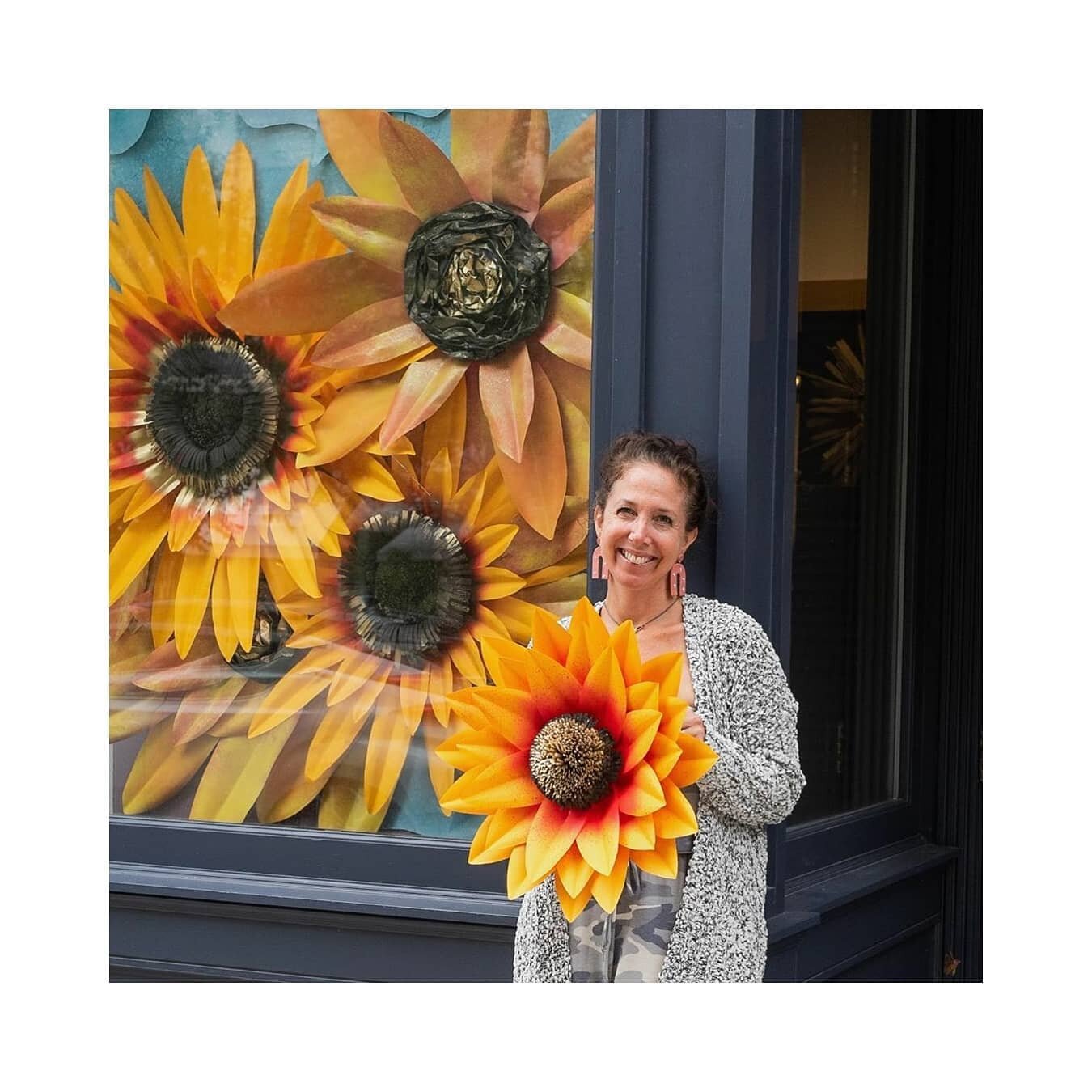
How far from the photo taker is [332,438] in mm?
3436

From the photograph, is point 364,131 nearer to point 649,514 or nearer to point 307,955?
point 649,514

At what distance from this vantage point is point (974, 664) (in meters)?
4.42

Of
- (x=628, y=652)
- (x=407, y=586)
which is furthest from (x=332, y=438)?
(x=628, y=652)

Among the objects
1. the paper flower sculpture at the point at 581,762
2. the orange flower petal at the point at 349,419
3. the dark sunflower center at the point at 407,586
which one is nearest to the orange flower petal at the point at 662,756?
the paper flower sculpture at the point at 581,762

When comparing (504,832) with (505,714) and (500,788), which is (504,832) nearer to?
(500,788)

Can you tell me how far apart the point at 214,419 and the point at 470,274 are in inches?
27.7

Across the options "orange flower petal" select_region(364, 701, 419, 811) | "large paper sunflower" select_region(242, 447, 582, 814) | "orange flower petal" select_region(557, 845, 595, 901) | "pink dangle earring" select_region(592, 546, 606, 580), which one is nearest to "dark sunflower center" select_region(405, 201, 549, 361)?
"large paper sunflower" select_region(242, 447, 582, 814)

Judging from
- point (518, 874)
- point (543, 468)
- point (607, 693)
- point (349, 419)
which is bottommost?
point (518, 874)

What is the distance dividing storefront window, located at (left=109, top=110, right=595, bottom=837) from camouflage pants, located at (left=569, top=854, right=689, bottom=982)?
616 mm

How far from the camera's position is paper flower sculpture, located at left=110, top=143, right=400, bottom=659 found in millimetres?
3451

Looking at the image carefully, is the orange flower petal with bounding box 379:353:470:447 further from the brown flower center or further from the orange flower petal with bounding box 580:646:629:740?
the orange flower petal with bounding box 580:646:629:740

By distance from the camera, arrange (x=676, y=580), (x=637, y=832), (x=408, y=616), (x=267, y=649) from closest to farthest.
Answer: (x=637, y=832) → (x=676, y=580) → (x=408, y=616) → (x=267, y=649)

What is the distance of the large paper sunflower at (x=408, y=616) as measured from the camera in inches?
132
